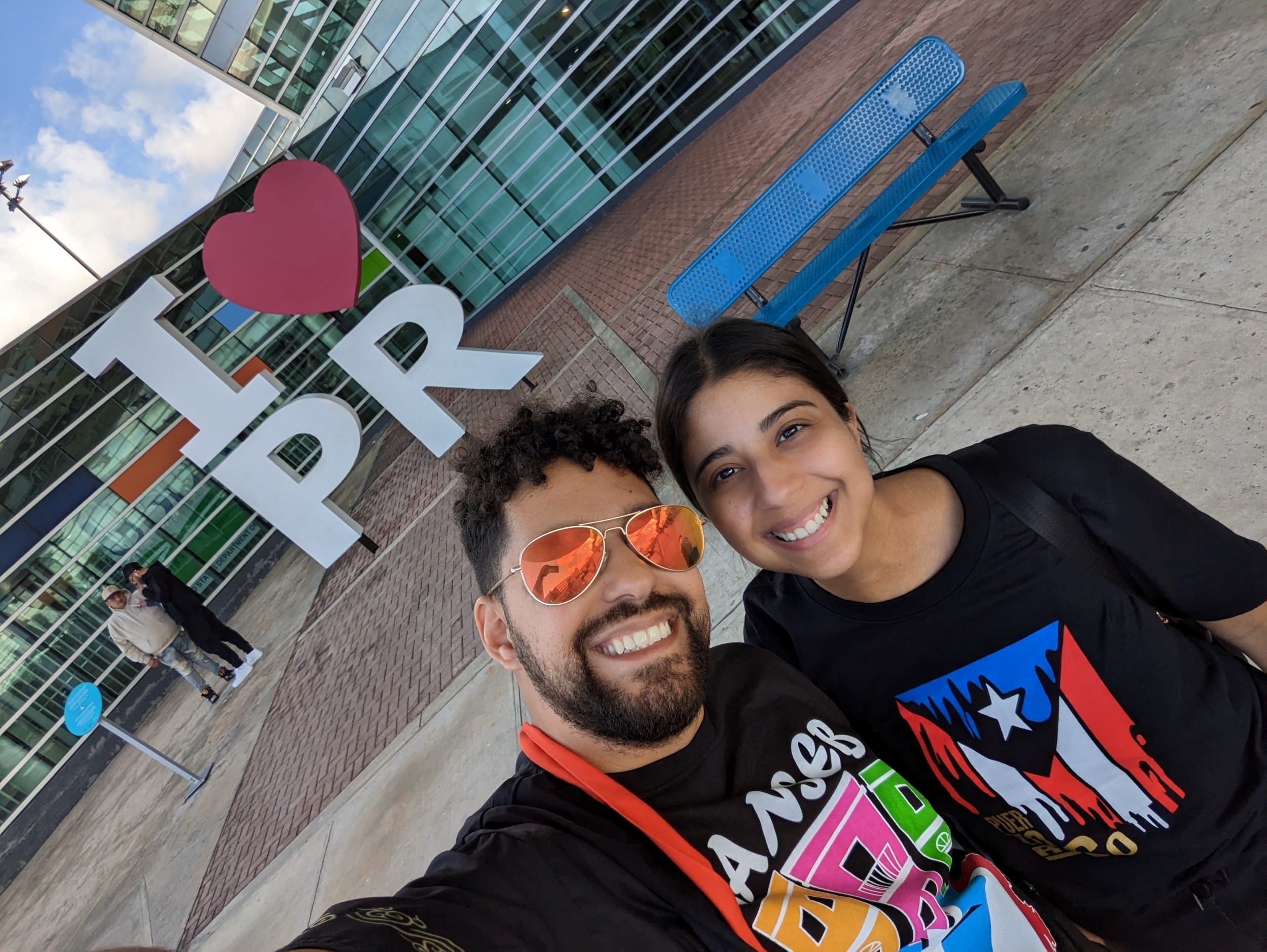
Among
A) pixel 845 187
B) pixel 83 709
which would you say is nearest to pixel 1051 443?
pixel 845 187

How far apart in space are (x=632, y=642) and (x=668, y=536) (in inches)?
11.7

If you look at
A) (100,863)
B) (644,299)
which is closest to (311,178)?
(644,299)

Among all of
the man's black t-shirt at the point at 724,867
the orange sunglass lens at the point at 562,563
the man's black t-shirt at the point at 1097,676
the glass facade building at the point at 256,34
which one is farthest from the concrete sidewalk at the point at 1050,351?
the glass facade building at the point at 256,34

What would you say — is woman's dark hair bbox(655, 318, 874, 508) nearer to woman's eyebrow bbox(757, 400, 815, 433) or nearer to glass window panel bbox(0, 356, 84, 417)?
woman's eyebrow bbox(757, 400, 815, 433)

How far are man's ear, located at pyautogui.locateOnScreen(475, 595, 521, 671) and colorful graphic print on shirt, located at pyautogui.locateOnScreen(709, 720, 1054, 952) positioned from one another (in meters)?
0.66

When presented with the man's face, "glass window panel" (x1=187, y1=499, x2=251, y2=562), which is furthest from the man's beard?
"glass window panel" (x1=187, y1=499, x2=251, y2=562)

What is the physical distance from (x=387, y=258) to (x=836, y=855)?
16643mm

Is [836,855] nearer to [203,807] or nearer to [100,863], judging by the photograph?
[203,807]

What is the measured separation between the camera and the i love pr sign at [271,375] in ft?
25.1

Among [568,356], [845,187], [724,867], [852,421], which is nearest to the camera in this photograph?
[724,867]

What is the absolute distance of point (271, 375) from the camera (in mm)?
7906

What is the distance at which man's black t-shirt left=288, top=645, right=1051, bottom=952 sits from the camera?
130 centimetres

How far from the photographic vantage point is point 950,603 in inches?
62.8

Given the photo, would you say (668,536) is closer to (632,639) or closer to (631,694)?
(632,639)
